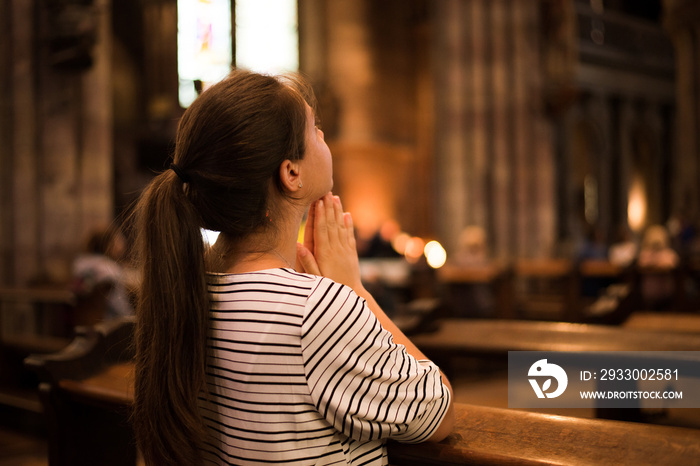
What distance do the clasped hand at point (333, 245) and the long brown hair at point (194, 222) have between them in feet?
0.42

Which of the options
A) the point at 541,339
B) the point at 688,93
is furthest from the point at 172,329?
the point at 688,93

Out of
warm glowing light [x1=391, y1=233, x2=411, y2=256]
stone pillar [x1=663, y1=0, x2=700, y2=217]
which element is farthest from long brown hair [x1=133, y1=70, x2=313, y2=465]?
warm glowing light [x1=391, y1=233, x2=411, y2=256]

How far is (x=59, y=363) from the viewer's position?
2.22 meters

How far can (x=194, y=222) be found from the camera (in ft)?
4.14

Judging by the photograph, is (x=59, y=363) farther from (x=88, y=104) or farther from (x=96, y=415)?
(x=88, y=104)

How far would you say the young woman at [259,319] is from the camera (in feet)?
3.74

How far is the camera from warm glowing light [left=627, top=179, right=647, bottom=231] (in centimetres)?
1947

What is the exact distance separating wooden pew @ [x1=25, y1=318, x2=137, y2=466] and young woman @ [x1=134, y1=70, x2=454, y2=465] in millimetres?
879

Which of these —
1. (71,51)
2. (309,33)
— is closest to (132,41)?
(309,33)

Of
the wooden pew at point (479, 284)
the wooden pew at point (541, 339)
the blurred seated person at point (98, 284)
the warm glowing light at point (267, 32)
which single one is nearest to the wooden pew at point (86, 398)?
the wooden pew at point (541, 339)

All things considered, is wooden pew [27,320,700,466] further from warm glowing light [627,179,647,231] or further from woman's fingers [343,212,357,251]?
warm glowing light [627,179,647,231]

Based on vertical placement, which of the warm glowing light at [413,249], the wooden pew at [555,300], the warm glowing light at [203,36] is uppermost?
the warm glowing light at [203,36]

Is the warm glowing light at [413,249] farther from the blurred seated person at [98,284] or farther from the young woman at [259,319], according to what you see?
the young woman at [259,319]

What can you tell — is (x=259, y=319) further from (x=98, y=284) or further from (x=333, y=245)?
(x=98, y=284)
